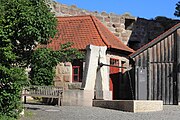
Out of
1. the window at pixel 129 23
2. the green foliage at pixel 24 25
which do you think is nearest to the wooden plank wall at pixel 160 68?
the window at pixel 129 23

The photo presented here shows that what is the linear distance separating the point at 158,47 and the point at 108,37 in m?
4.80

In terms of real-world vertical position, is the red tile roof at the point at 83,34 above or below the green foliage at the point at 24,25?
above

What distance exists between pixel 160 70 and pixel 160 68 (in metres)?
0.11

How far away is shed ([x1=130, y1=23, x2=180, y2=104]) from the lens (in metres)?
22.1

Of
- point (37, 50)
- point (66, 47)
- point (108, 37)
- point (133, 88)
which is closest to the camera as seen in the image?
point (37, 50)

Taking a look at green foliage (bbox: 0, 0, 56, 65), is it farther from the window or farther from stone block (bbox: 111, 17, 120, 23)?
the window

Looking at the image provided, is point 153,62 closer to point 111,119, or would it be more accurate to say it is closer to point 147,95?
point 147,95

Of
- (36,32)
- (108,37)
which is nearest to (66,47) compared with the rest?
(36,32)

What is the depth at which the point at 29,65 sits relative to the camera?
12.9 meters

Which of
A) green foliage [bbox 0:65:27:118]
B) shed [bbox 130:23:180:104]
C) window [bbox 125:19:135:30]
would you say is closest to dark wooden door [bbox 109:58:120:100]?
shed [bbox 130:23:180:104]

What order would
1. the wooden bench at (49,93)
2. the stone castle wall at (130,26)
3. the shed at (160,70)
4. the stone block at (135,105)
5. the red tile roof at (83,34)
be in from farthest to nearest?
the stone castle wall at (130,26)
the red tile roof at (83,34)
the shed at (160,70)
the wooden bench at (49,93)
the stone block at (135,105)

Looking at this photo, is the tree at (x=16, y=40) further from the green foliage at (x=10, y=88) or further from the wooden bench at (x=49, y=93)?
the wooden bench at (x=49, y=93)

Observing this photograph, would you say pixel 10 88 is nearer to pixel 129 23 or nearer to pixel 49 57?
pixel 49 57

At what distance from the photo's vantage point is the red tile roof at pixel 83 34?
81.9 feet
